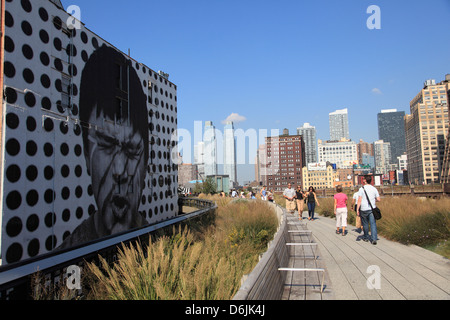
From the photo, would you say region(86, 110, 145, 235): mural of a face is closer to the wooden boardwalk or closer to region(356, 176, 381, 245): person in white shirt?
the wooden boardwalk

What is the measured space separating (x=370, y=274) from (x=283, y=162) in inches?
7182

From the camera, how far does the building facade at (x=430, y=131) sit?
15925cm

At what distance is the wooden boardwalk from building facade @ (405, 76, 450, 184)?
171 m

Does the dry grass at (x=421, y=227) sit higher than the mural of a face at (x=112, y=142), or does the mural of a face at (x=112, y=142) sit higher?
the mural of a face at (x=112, y=142)

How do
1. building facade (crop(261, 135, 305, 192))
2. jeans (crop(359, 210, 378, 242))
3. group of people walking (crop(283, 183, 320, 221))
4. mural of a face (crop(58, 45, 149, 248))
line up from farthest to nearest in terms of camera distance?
building facade (crop(261, 135, 305, 192)), group of people walking (crop(283, 183, 320, 221)), mural of a face (crop(58, 45, 149, 248)), jeans (crop(359, 210, 378, 242))

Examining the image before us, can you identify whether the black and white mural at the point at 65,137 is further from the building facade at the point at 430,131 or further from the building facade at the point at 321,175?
the building facade at the point at 430,131

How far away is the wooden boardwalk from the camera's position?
4949 mm

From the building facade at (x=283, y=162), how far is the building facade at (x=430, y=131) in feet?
186

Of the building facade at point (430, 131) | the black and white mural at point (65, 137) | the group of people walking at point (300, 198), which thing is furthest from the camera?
the building facade at point (430, 131)

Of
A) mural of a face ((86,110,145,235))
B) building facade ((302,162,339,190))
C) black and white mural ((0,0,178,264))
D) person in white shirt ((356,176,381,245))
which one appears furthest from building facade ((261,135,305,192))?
person in white shirt ((356,176,381,245))

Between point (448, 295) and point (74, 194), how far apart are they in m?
13.8

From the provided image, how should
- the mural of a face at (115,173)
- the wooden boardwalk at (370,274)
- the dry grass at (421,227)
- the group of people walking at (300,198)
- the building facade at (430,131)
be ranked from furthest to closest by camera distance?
the building facade at (430,131) < the group of people walking at (300,198) < the mural of a face at (115,173) < the dry grass at (421,227) < the wooden boardwalk at (370,274)

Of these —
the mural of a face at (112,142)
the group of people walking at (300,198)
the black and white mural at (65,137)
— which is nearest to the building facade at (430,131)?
the group of people walking at (300,198)
